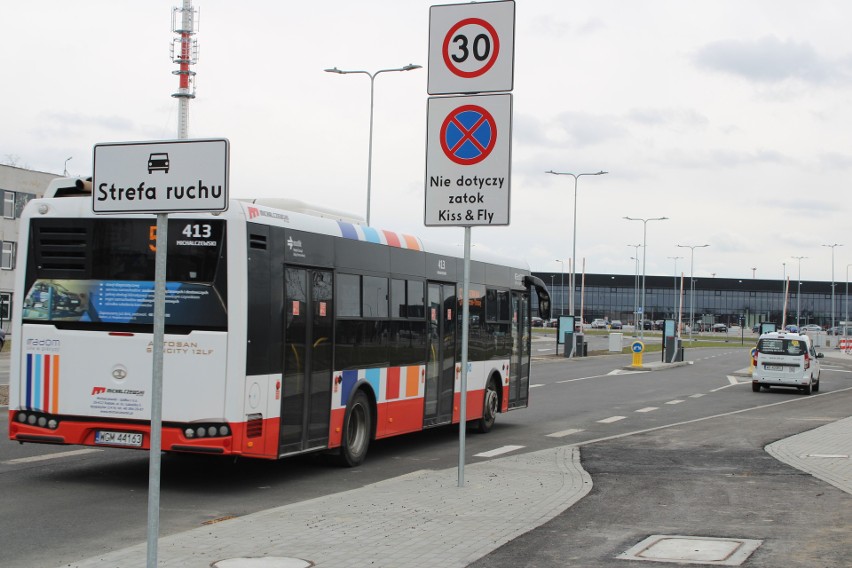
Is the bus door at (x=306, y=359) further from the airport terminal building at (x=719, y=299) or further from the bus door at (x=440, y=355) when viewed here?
the airport terminal building at (x=719, y=299)

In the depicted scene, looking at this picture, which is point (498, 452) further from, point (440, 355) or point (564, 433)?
point (564, 433)

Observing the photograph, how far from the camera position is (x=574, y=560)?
7941 millimetres

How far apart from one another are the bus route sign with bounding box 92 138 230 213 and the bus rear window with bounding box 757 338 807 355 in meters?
30.9

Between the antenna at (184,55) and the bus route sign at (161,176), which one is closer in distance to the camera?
the bus route sign at (161,176)

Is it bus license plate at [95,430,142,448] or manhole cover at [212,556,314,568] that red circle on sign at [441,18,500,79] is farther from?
manhole cover at [212,556,314,568]

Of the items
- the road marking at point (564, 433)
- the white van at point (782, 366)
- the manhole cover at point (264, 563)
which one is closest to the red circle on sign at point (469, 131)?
the manhole cover at point (264, 563)

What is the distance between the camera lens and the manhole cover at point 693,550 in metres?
7.94

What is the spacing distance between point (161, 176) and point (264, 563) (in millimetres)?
2960

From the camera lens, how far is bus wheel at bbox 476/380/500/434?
18547mm

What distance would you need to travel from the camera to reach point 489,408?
18719mm

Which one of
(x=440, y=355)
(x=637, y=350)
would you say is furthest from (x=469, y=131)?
(x=637, y=350)

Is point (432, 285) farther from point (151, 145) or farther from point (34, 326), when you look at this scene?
point (151, 145)

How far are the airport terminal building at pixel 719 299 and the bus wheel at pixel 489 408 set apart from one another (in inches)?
6263

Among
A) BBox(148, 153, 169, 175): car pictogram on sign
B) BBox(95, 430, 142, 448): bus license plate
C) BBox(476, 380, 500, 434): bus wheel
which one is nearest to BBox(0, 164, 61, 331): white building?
BBox(476, 380, 500, 434): bus wheel
